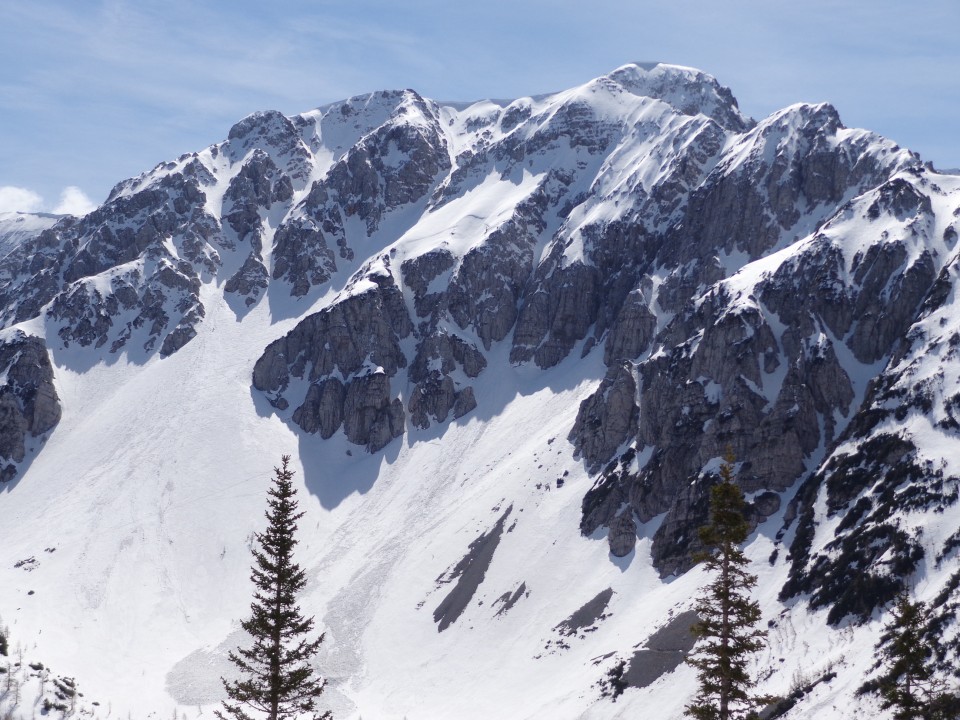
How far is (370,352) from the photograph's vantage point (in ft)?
589

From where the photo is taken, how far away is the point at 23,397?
186 meters

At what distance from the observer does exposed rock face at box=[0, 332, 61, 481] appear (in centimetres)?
17912

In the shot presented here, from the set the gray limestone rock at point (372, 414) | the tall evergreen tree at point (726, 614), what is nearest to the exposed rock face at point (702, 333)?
the gray limestone rock at point (372, 414)

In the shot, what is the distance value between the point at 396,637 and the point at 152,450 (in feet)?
228

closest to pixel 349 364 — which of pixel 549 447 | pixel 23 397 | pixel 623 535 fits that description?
pixel 549 447

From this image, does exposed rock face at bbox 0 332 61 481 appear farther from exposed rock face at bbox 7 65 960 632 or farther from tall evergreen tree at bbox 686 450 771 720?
tall evergreen tree at bbox 686 450 771 720

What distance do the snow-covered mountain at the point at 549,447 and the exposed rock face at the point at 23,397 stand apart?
630 mm

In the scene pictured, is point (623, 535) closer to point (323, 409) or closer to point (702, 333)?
point (702, 333)

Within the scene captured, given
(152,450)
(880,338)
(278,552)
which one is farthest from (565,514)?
(278,552)

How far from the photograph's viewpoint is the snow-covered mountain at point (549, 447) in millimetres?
92188

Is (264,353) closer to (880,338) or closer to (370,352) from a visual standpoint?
(370,352)

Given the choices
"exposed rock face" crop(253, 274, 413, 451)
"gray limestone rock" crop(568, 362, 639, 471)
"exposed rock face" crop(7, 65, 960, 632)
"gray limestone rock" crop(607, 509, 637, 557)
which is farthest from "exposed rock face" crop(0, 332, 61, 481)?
"gray limestone rock" crop(607, 509, 637, 557)

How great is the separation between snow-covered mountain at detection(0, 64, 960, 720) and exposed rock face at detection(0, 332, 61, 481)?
630 mm

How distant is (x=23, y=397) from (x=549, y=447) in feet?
346
